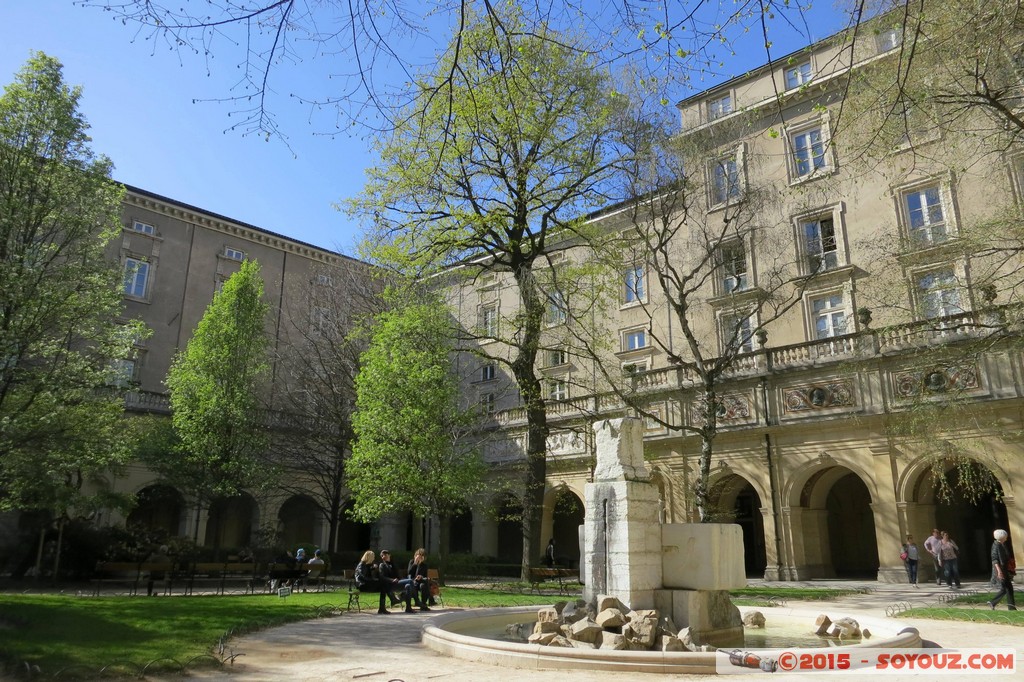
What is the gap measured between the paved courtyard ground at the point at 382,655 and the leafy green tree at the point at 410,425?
826 centimetres

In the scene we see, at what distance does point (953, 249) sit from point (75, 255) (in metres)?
20.8

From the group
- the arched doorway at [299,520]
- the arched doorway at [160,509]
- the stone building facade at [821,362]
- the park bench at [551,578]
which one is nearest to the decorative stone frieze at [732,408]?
the stone building facade at [821,362]

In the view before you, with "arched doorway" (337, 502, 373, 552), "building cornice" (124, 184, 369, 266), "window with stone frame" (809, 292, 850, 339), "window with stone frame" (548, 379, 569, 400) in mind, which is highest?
"building cornice" (124, 184, 369, 266)

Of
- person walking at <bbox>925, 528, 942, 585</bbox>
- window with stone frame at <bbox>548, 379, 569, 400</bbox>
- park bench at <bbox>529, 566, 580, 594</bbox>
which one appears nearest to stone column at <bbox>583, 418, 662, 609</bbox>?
park bench at <bbox>529, 566, 580, 594</bbox>

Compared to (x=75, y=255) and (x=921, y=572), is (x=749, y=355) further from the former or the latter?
(x=75, y=255)

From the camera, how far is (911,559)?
19.8 m

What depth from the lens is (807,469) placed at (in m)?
22.9

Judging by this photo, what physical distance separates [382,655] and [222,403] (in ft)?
66.6

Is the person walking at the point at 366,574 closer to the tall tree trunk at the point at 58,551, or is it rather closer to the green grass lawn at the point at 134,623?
the green grass lawn at the point at 134,623

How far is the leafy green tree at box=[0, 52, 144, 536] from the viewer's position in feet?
52.6

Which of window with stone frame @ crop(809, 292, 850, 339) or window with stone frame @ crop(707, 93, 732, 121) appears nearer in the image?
window with stone frame @ crop(809, 292, 850, 339)

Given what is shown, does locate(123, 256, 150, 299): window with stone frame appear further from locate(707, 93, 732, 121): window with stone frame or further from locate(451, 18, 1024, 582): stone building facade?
locate(707, 93, 732, 121): window with stone frame

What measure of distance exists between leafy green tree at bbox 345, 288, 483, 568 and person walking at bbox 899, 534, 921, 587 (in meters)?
12.4

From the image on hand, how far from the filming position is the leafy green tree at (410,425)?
71.4 feet
